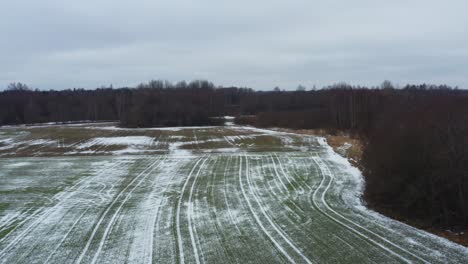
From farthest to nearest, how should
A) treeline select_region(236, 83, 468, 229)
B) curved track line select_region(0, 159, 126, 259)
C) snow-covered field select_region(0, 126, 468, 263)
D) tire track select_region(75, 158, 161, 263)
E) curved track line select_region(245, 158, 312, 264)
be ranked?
treeline select_region(236, 83, 468, 229) → curved track line select_region(0, 159, 126, 259) → tire track select_region(75, 158, 161, 263) → snow-covered field select_region(0, 126, 468, 263) → curved track line select_region(245, 158, 312, 264)

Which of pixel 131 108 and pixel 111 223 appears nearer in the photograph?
pixel 111 223

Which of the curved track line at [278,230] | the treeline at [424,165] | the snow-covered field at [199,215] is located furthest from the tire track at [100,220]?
the treeline at [424,165]

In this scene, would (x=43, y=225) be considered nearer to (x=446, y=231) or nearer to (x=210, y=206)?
(x=210, y=206)

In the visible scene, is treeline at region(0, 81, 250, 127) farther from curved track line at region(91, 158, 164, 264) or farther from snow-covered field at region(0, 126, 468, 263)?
curved track line at region(91, 158, 164, 264)

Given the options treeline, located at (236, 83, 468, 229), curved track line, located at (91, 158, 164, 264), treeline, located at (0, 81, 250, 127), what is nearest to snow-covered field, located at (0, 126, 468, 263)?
curved track line, located at (91, 158, 164, 264)

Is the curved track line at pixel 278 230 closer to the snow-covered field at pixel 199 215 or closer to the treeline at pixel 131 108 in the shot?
the snow-covered field at pixel 199 215

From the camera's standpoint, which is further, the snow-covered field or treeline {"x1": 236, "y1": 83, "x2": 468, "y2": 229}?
treeline {"x1": 236, "y1": 83, "x2": 468, "y2": 229}

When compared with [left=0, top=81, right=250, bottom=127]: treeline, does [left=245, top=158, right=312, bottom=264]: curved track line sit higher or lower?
lower

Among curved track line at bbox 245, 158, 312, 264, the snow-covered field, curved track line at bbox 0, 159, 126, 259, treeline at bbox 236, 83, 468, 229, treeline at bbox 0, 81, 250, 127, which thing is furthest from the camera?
treeline at bbox 0, 81, 250, 127

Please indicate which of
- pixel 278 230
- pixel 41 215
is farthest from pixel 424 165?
pixel 41 215

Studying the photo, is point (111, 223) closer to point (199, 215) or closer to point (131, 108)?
point (199, 215)
